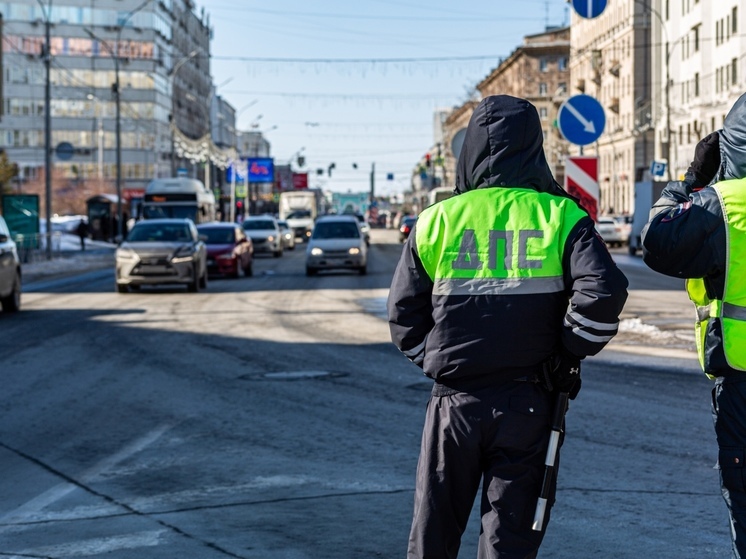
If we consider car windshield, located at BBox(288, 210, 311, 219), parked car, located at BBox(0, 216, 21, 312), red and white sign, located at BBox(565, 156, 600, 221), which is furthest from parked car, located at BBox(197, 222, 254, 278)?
car windshield, located at BBox(288, 210, 311, 219)

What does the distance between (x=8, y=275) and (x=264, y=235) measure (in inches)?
1199

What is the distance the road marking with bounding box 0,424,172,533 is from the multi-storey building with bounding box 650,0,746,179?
2246 inches

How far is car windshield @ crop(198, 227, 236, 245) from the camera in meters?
34.3

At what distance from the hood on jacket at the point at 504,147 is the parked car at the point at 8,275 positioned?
17595mm

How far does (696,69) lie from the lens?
76.6 m

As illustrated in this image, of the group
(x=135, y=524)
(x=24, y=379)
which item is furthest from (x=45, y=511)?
(x=24, y=379)

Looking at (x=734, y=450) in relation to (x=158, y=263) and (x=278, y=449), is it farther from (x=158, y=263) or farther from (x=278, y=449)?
(x=158, y=263)

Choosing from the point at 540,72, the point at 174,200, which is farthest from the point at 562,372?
the point at 540,72

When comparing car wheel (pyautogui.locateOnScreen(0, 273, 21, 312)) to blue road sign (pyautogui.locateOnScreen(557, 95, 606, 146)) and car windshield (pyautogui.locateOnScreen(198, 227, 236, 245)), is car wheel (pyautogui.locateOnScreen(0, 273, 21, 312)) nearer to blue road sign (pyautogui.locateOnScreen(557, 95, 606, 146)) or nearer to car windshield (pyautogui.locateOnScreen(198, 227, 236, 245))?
blue road sign (pyautogui.locateOnScreen(557, 95, 606, 146))

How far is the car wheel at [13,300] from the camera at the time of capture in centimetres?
2211

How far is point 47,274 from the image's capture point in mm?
40344

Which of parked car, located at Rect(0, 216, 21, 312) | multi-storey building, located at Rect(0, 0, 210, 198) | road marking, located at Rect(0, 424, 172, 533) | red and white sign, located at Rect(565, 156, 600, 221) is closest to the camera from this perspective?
road marking, located at Rect(0, 424, 172, 533)

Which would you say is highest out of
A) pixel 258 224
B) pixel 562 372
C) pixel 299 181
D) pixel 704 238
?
pixel 299 181

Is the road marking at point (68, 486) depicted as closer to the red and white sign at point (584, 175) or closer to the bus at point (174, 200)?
the red and white sign at point (584, 175)
